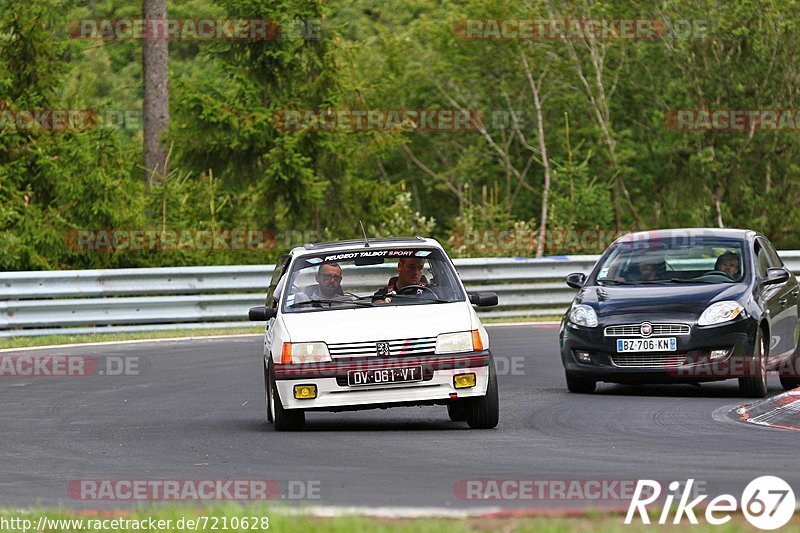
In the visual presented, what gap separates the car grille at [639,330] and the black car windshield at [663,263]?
934 millimetres

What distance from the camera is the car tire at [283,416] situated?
1221cm

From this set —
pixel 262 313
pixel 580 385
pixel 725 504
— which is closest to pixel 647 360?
pixel 580 385

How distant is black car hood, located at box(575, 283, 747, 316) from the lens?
47.4 ft

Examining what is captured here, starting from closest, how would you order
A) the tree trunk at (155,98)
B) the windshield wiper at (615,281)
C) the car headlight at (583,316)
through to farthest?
the car headlight at (583,316)
the windshield wiper at (615,281)
the tree trunk at (155,98)

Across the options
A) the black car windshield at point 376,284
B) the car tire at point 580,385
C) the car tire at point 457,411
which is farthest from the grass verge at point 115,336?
the car tire at point 457,411

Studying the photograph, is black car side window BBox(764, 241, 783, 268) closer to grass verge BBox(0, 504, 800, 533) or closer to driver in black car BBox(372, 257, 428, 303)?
driver in black car BBox(372, 257, 428, 303)

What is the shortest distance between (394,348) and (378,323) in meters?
0.29

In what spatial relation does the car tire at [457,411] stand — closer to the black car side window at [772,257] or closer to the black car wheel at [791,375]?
the black car wheel at [791,375]

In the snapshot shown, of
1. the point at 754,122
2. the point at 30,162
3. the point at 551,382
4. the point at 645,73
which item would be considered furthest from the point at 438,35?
the point at 551,382

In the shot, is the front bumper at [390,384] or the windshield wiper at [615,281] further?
the windshield wiper at [615,281]

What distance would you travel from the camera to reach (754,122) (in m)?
36.6

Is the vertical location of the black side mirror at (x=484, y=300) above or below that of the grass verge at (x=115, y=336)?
above

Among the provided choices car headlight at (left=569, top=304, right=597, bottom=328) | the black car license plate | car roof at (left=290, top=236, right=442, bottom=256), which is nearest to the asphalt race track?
the black car license plate

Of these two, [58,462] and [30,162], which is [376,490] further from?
[30,162]
